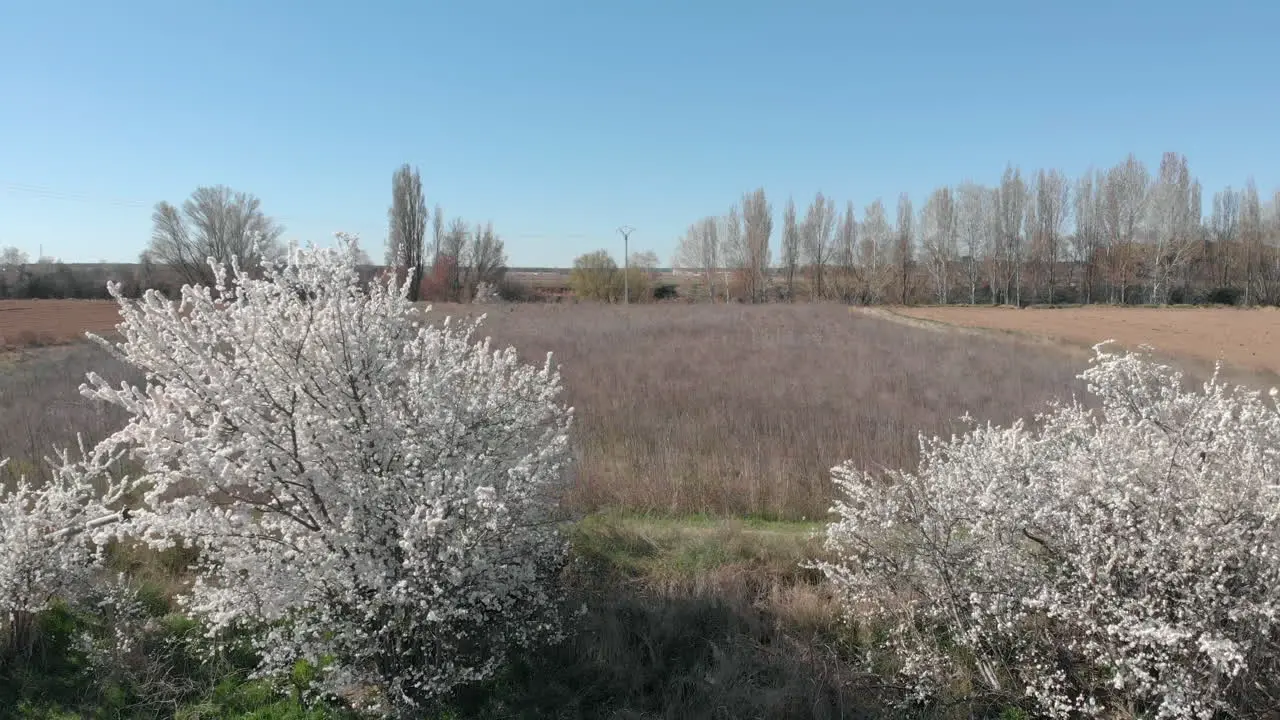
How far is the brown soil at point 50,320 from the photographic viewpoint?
89.5 ft

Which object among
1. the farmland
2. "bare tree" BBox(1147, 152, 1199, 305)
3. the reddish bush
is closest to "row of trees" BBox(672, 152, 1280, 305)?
"bare tree" BBox(1147, 152, 1199, 305)

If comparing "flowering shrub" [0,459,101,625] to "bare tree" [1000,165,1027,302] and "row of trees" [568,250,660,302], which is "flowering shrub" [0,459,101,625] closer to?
"row of trees" [568,250,660,302]

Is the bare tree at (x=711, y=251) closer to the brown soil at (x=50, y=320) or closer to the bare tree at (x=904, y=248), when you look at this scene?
the bare tree at (x=904, y=248)

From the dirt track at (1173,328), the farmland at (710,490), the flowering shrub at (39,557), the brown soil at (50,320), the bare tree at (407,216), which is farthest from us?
the bare tree at (407,216)

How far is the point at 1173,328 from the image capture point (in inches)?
1347

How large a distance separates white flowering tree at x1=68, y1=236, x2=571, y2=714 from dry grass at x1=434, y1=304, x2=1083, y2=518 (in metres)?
3.74

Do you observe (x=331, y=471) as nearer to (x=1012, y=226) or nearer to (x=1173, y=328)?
(x=1173, y=328)

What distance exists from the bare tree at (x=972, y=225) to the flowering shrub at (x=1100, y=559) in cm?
5972

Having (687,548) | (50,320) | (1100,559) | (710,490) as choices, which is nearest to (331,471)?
(687,548)

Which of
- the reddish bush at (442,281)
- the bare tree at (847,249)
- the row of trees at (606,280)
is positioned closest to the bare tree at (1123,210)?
the bare tree at (847,249)

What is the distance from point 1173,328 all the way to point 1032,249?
1024 inches

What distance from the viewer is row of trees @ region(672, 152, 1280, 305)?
178 ft

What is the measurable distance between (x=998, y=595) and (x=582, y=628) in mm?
2766

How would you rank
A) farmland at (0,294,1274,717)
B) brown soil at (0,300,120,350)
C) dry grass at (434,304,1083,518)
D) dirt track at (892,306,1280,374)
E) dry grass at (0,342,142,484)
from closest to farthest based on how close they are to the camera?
farmland at (0,294,1274,717) < dry grass at (434,304,1083,518) < dry grass at (0,342,142,484) < dirt track at (892,306,1280,374) < brown soil at (0,300,120,350)
